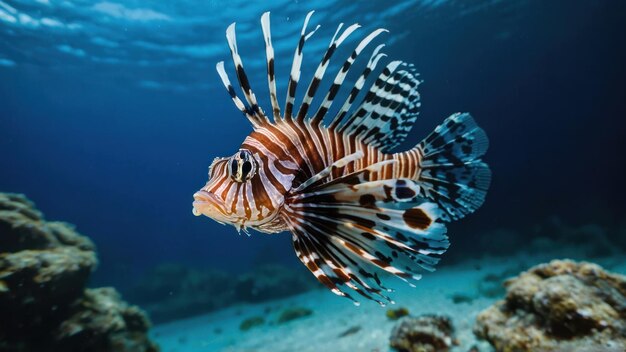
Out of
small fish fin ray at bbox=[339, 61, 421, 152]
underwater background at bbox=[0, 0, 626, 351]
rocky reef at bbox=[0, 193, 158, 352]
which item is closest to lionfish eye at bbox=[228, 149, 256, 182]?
small fish fin ray at bbox=[339, 61, 421, 152]

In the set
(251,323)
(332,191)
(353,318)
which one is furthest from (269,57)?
(251,323)

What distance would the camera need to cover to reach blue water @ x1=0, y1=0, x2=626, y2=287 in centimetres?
1695

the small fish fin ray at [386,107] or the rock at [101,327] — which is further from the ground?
the small fish fin ray at [386,107]

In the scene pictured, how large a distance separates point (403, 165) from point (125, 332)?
592 centimetres

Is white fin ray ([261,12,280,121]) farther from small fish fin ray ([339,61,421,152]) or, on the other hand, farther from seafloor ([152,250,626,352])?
seafloor ([152,250,626,352])

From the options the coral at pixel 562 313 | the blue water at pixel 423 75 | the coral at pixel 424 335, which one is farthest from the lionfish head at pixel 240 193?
the blue water at pixel 423 75

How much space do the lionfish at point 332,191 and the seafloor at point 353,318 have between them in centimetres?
336

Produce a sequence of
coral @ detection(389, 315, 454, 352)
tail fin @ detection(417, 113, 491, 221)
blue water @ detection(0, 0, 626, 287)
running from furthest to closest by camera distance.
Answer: blue water @ detection(0, 0, 626, 287) < coral @ detection(389, 315, 454, 352) < tail fin @ detection(417, 113, 491, 221)

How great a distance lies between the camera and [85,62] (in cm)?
2241

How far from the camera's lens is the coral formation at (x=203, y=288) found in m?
17.3

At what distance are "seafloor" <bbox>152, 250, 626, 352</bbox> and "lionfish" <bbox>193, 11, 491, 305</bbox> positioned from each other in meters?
3.36

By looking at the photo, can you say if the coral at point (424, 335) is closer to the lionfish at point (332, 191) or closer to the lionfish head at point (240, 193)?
the lionfish at point (332, 191)

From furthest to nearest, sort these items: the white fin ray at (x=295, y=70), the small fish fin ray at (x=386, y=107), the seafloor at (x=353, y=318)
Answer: the seafloor at (x=353, y=318) < the small fish fin ray at (x=386, y=107) < the white fin ray at (x=295, y=70)

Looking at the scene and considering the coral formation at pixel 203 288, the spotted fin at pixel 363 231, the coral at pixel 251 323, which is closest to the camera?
the spotted fin at pixel 363 231
